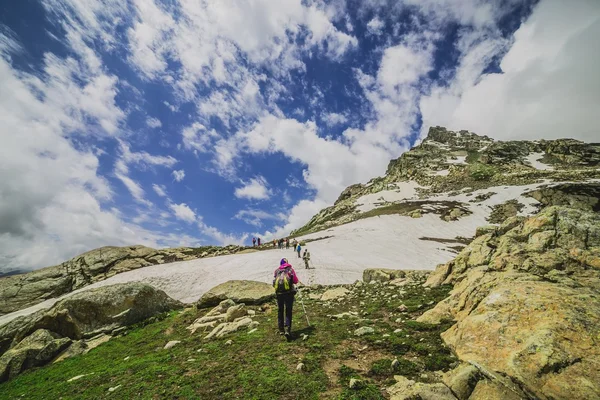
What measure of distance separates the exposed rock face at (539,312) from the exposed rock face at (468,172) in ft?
211

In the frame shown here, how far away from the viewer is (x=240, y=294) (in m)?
19.1

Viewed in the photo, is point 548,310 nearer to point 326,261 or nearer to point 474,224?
point 326,261

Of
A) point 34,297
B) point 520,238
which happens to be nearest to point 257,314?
point 520,238

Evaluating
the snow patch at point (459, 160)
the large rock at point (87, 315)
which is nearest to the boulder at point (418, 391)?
the large rock at point (87, 315)

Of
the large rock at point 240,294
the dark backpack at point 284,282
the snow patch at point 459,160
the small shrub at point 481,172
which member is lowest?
the large rock at point 240,294

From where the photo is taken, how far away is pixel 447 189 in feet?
369

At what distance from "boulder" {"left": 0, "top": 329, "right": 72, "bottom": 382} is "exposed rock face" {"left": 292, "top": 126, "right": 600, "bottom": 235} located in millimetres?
69819

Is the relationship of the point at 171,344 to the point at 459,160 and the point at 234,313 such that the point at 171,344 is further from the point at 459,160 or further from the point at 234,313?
the point at 459,160

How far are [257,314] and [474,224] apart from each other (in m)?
71.1

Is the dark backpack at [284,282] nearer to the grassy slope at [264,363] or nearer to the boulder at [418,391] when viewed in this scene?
the grassy slope at [264,363]

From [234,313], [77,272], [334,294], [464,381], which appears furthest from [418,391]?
[77,272]

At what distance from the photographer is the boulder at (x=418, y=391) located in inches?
225

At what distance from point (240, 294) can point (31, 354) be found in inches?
441

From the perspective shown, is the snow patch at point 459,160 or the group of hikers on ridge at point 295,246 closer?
the group of hikers on ridge at point 295,246
